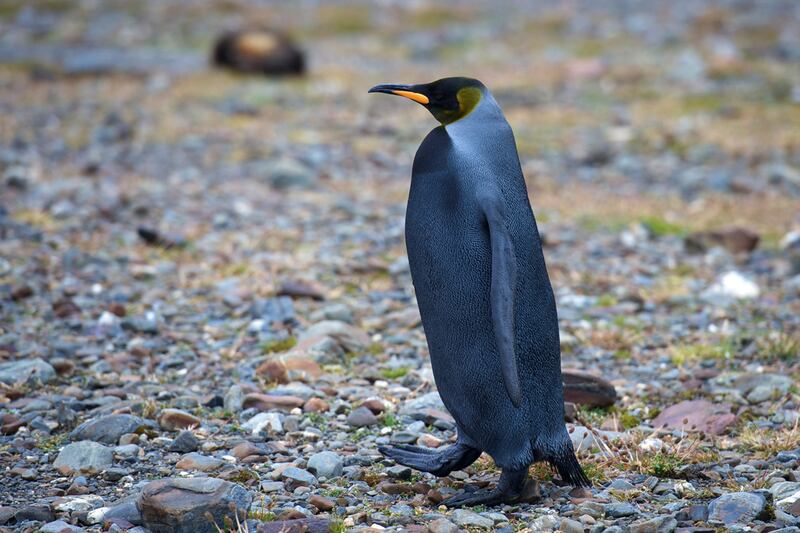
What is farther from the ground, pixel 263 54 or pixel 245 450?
pixel 263 54

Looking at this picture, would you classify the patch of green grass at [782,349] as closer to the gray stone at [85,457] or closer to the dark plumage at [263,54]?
the gray stone at [85,457]

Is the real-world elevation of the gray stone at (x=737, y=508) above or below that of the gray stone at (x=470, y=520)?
above

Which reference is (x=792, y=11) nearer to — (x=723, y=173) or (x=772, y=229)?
(x=723, y=173)

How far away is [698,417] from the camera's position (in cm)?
417

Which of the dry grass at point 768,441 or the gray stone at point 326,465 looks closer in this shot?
the gray stone at point 326,465

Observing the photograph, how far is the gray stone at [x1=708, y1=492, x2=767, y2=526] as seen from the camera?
312 centimetres

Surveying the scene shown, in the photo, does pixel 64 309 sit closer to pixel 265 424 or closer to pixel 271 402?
pixel 271 402

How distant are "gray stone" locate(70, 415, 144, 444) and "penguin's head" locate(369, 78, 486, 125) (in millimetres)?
1592

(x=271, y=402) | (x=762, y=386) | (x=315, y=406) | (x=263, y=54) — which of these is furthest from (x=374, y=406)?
(x=263, y=54)

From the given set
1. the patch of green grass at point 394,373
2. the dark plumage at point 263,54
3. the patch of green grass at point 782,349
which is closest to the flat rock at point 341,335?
the patch of green grass at point 394,373

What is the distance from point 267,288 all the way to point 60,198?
2.86 m

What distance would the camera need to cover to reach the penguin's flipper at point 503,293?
10.6 ft

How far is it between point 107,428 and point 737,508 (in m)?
2.28

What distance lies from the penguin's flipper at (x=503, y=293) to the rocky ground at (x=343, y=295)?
45 centimetres
